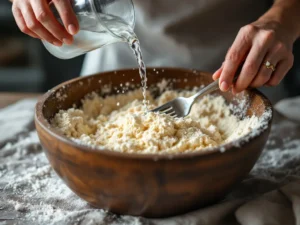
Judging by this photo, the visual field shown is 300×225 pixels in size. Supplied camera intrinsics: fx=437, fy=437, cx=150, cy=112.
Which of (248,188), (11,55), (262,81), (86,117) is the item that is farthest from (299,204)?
(11,55)

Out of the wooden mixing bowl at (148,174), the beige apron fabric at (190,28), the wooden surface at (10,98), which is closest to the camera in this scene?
the wooden mixing bowl at (148,174)

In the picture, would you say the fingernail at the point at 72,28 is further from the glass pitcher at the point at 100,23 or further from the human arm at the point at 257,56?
the human arm at the point at 257,56

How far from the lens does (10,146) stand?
122 centimetres

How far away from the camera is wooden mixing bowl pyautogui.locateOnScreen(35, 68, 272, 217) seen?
2.46 feet

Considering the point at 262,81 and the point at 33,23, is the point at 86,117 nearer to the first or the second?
the point at 33,23

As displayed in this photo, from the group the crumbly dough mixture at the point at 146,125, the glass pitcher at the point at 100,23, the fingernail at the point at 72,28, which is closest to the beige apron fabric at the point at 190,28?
the crumbly dough mixture at the point at 146,125

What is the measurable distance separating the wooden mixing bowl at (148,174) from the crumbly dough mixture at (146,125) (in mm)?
54

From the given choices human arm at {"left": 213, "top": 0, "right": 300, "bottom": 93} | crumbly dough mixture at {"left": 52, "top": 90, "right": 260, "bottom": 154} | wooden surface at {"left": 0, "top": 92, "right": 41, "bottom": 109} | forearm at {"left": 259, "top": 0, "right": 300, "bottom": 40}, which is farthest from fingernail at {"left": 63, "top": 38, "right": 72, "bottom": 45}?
wooden surface at {"left": 0, "top": 92, "right": 41, "bottom": 109}

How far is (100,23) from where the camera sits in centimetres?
93

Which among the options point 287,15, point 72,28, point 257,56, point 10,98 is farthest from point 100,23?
point 10,98

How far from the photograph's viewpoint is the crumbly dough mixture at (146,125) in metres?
0.90

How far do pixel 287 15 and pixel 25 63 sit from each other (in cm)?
183

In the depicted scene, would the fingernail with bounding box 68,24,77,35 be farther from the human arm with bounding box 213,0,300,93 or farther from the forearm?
the forearm

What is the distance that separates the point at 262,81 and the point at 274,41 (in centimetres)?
9
